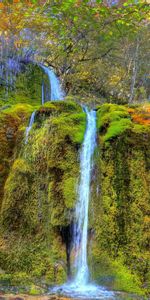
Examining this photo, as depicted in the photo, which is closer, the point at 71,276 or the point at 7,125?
the point at 71,276

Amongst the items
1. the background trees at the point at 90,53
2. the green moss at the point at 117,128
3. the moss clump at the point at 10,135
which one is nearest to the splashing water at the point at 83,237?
the green moss at the point at 117,128

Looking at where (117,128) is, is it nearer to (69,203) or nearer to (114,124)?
(114,124)

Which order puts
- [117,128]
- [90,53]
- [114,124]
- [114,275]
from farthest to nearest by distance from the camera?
[90,53], [114,124], [117,128], [114,275]

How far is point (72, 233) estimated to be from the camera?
16.8ft

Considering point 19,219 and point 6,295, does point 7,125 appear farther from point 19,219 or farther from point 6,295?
point 6,295

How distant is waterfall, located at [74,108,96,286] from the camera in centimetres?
482

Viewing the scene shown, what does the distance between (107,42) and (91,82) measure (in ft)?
8.90

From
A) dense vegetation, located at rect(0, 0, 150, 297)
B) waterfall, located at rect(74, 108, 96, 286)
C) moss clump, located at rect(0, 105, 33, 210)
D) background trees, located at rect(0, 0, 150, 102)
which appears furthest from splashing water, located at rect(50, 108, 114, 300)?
background trees, located at rect(0, 0, 150, 102)

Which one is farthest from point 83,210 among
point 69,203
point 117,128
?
point 117,128

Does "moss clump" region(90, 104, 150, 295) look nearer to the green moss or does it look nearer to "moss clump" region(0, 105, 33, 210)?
the green moss

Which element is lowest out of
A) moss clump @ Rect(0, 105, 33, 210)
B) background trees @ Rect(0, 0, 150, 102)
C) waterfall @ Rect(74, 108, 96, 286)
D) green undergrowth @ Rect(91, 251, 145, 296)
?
green undergrowth @ Rect(91, 251, 145, 296)

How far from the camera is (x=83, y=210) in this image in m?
5.24

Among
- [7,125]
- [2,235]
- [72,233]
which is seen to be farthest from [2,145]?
[72,233]

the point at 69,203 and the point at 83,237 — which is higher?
the point at 69,203
